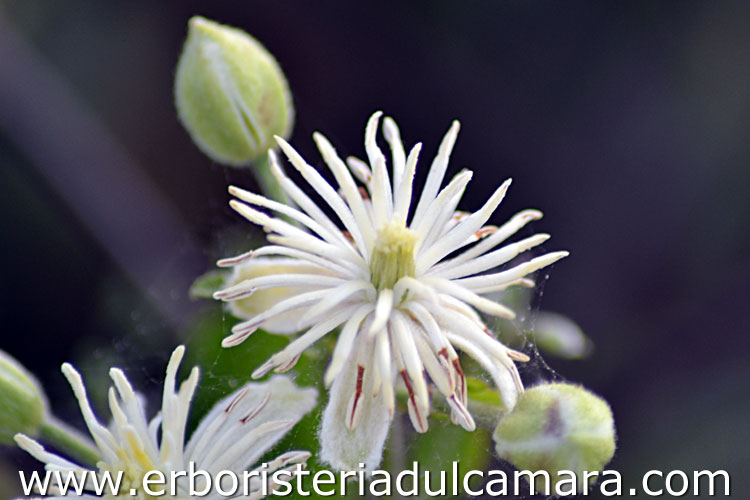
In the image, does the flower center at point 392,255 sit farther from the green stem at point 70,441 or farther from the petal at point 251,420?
the green stem at point 70,441

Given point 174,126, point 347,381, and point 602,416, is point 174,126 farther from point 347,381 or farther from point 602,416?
point 602,416

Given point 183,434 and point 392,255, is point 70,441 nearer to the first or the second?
point 183,434

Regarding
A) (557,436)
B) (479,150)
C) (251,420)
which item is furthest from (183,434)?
(479,150)

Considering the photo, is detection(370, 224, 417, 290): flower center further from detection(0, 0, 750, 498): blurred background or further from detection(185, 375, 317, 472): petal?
detection(0, 0, 750, 498): blurred background

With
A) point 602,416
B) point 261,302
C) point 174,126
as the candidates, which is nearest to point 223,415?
point 261,302

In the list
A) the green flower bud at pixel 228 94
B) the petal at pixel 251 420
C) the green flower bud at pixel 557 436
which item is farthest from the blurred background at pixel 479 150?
the green flower bud at pixel 557 436

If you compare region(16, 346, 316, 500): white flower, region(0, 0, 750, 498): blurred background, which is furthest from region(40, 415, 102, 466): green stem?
region(0, 0, 750, 498): blurred background
